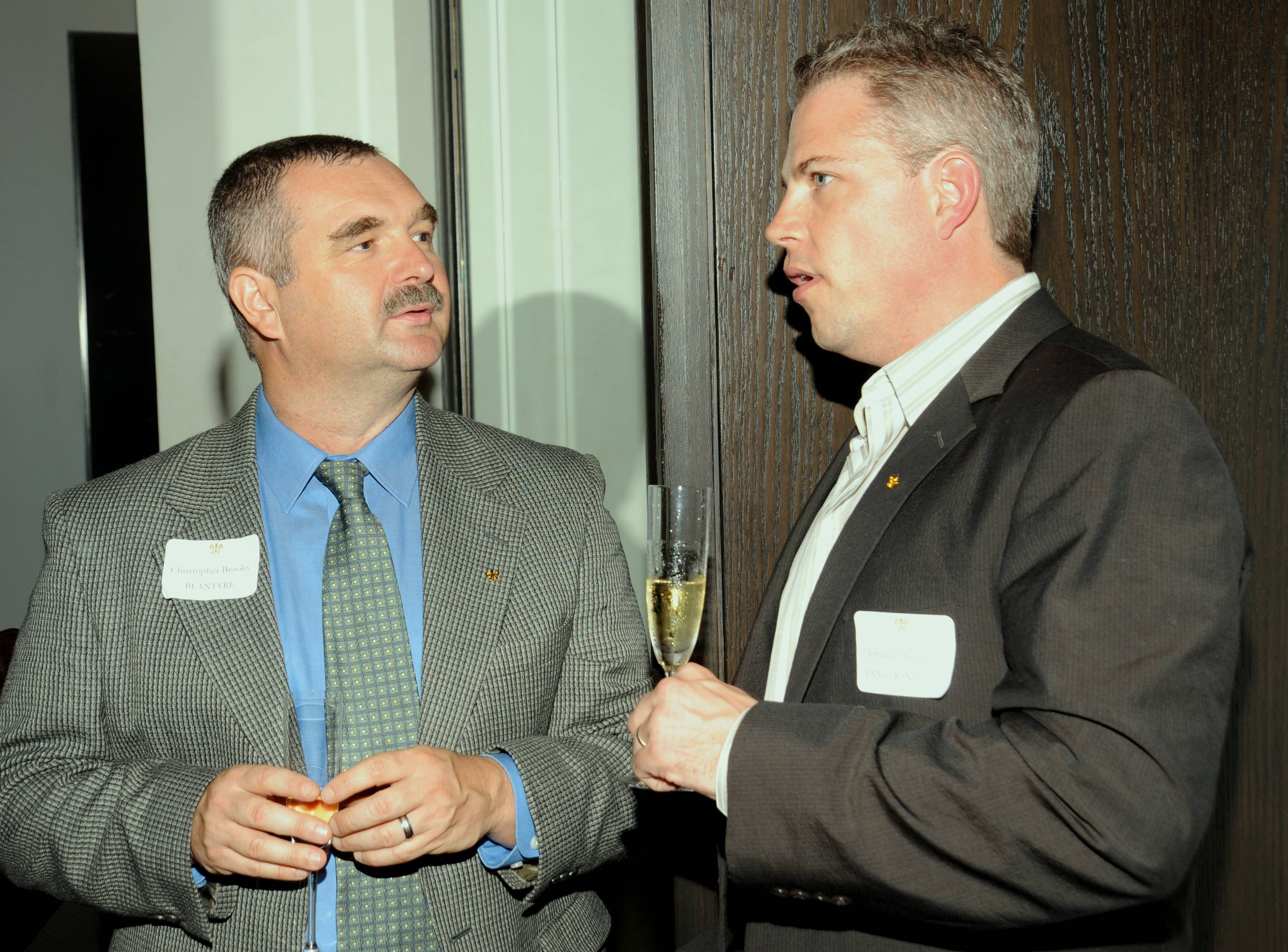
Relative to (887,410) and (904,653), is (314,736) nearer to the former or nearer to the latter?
(904,653)

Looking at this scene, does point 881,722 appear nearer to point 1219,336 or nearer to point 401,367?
point 401,367

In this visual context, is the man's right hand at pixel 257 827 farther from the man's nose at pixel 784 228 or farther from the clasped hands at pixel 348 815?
the man's nose at pixel 784 228

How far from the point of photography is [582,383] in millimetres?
2553

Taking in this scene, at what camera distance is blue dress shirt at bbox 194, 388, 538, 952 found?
5.53ft

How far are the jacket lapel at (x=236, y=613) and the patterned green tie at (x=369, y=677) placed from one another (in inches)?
3.7

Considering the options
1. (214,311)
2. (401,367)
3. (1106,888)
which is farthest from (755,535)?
(214,311)

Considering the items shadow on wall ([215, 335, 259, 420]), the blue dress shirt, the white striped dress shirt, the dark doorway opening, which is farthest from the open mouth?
the dark doorway opening

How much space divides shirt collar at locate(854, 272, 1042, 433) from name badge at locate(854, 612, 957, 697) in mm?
303

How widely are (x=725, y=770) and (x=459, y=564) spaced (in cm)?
74

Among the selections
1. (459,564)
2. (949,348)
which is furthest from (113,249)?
(949,348)

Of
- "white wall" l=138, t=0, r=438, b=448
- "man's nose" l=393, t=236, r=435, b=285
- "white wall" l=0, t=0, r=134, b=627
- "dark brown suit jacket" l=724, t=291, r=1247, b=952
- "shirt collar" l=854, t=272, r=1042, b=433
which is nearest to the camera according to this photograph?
"dark brown suit jacket" l=724, t=291, r=1247, b=952

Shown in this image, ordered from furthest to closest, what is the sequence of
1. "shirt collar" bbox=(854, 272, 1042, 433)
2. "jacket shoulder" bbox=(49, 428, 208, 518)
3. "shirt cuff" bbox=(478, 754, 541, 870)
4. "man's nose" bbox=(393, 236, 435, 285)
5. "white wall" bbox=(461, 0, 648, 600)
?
"white wall" bbox=(461, 0, 648, 600) < "man's nose" bbox=(393, 236, 435, 285) < "jacket shoulder" bbox=(49, 428, 208, 518) < "shirt cuff" bbox=(478, 754, 541, 870) < "shirt collar" bbox=(854, 272, 1042, 433)

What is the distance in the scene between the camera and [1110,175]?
223 cm

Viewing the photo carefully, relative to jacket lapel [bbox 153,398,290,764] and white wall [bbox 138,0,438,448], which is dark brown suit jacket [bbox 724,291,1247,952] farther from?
white wall [bbox 138,0,438,448]
